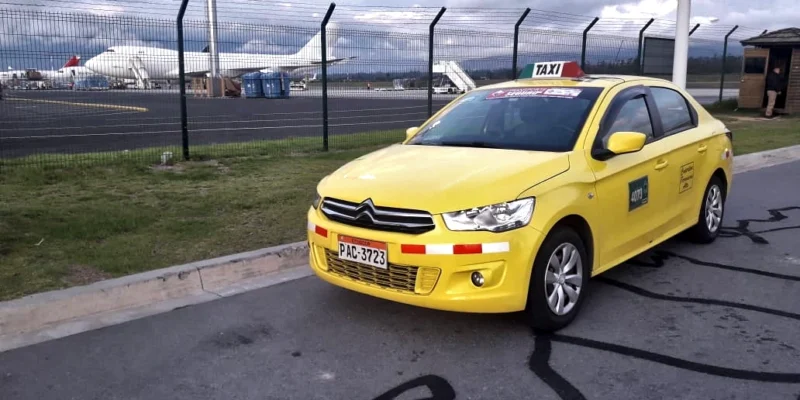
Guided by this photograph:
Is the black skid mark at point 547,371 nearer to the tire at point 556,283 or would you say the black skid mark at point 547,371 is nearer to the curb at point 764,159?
the tire at point 556,283

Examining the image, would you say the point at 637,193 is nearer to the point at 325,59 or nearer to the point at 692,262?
the point at 692,262

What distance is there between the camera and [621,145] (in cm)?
471

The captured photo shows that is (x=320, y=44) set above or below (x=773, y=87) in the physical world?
above

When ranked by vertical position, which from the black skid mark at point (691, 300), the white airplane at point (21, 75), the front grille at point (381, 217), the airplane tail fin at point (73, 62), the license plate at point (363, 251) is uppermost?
the airplane tail fin at point (73, 62)

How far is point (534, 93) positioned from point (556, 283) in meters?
1.78

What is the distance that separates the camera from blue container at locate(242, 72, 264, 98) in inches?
1141

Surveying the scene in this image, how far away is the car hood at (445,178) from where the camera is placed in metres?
4.09

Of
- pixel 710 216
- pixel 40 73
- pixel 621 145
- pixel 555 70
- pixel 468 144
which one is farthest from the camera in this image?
pixel 40 73

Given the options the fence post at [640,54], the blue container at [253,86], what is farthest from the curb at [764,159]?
the blue container at [253,86]

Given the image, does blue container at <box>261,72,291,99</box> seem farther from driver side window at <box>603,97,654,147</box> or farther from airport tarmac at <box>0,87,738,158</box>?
driver side window at <box>603,97,654,147</box>

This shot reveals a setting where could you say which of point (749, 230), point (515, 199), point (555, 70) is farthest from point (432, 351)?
point (749, 230)

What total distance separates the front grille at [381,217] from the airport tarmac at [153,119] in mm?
7866

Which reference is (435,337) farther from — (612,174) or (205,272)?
(205,272)

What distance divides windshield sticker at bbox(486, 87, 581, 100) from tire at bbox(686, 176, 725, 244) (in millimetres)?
1922
